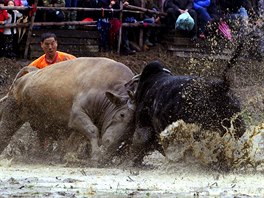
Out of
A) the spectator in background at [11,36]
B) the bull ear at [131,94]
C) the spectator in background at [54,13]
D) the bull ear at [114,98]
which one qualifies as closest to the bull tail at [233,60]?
the bull ear at [131,94]

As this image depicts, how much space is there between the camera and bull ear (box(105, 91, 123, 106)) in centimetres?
1173

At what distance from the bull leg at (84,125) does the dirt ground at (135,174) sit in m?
0.24

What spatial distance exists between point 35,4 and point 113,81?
20.7 ft

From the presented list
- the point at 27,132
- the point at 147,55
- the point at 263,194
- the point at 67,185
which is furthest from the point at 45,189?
the point at 147,55

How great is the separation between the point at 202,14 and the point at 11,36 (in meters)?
3.59

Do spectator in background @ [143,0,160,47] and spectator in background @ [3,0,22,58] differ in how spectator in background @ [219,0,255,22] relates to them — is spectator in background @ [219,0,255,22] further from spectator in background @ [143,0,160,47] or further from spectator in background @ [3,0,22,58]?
spectator in background @ [3,0,22,58]

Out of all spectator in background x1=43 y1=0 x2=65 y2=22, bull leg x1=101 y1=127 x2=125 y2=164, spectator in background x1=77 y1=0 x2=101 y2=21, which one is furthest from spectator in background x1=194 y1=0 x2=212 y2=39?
bull leg x1=101 y1=127 x2=125 y2=164

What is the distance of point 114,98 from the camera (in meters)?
11.8

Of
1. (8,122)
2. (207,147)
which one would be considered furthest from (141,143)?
(8,122)

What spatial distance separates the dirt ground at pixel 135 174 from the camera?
30.1 feet

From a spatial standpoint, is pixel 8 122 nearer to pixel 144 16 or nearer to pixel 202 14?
pixel 202 14

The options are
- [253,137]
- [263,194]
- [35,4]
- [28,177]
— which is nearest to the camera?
[263,194]

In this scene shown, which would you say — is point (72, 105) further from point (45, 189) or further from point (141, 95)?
point (45, 189)

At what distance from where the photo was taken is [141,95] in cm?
1146
